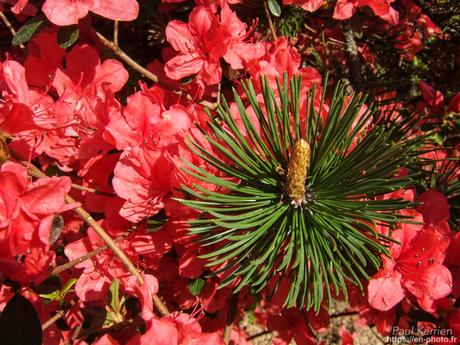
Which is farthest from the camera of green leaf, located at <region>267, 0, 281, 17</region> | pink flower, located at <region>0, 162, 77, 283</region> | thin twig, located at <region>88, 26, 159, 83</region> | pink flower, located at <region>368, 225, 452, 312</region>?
green leaf, located at <region>267, 0, 281, 17</region>

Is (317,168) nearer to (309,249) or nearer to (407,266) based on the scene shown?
(309,249)

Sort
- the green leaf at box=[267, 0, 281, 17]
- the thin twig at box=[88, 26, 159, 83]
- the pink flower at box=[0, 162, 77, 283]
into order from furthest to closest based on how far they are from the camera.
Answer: the green leaf at box=[267, 0, 281, 17] < the thin twig at box=[88, 26, 159, 83] < the pink flower at box=[0, 162, 77, 283]

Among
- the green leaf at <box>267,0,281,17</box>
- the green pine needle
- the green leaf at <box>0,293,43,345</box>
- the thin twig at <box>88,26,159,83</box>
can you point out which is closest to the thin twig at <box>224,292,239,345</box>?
the green pine needle

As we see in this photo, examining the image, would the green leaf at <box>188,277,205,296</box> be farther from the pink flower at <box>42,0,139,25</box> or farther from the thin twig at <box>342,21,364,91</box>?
the thin twig at <box>342,21,364,91</box>

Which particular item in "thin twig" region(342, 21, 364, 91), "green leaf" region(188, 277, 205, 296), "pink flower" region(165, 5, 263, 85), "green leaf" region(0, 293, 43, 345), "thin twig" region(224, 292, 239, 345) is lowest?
"thin twig" region(224, 292, 239, 345)

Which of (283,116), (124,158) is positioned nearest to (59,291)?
(124,158)

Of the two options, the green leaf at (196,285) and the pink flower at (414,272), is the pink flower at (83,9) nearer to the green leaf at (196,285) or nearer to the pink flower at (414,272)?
the green leaf at (196,285)

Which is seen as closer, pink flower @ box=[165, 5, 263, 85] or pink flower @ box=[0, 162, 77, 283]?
pink flower @ box=[0, 162, 77, 283]
